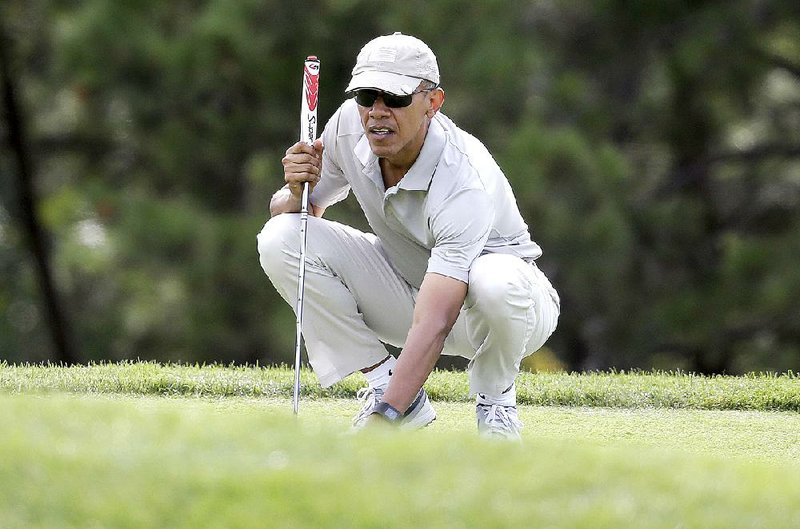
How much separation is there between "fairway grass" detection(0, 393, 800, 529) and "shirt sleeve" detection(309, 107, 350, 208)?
51.3 inches

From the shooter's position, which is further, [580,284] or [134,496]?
[580,284]

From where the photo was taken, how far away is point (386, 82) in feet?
12.7

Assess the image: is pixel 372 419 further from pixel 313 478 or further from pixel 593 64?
pixel 593 64

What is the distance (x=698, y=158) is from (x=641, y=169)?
765mm

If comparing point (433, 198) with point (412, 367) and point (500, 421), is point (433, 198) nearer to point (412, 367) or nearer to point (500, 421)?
point (412, 367)

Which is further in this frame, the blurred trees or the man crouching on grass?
the blurred trees

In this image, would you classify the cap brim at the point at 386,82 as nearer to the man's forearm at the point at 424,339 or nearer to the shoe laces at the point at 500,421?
the man's forearm at the point at 424,339

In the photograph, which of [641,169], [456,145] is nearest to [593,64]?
[641,169]

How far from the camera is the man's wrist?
3615 millimetres

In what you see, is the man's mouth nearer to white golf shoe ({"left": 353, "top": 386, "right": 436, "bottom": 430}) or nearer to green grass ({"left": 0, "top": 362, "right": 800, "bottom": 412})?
white golf shoe ({"left": 353, "top": 386, "right": 436, "bottom": 430})

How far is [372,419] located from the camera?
142 inches

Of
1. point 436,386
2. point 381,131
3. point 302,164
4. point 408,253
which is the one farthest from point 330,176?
point 436,386

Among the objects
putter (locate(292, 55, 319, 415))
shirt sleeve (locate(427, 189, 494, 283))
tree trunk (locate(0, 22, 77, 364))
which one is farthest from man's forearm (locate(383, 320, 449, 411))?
tree trunk (locate(0, 22, 77, 364))

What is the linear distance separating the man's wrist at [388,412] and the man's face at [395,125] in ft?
2.48
